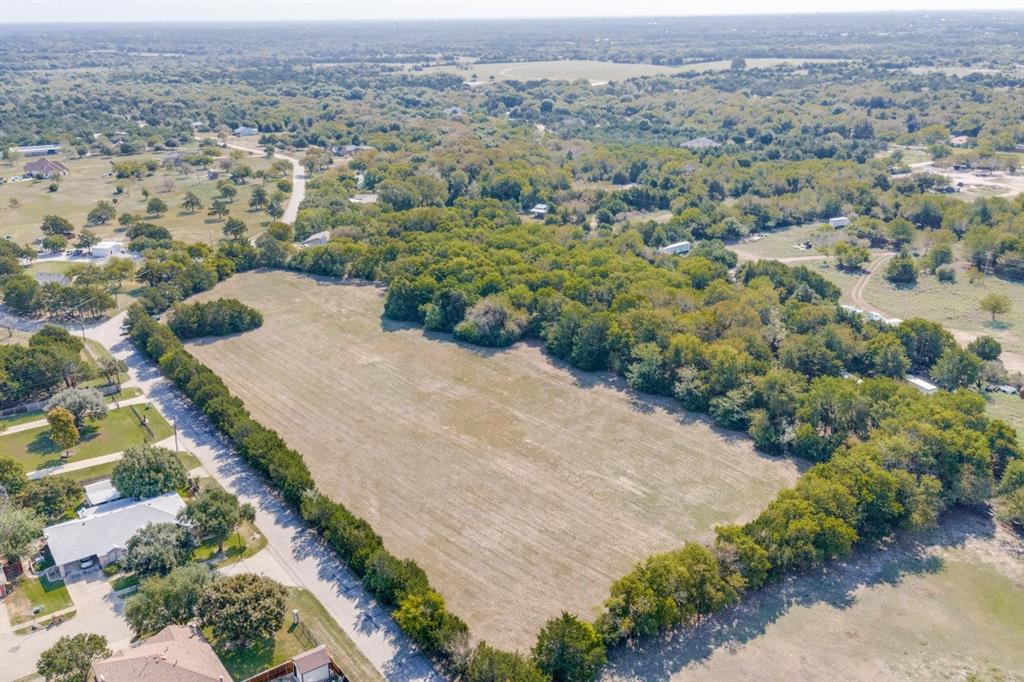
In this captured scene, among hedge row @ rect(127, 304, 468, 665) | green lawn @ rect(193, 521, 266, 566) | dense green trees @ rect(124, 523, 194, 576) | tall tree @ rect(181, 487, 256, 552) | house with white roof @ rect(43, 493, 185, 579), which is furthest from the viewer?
tall tree @ rect(181, 487, 256, 552)

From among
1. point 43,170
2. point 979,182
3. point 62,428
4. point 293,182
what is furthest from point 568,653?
point 43,170

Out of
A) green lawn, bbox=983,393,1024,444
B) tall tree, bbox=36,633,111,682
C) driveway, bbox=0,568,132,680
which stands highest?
tall tree, bbox=36,633,111,682

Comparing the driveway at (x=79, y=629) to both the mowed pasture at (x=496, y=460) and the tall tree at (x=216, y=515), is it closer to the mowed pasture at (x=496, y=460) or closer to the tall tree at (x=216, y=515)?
the tall tree at (x=216, y=515)

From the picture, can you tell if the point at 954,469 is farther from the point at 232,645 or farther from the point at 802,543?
the point at 232,645

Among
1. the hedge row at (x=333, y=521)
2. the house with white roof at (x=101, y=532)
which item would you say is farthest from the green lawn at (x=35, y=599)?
the hedge row at (x=333, y=521)

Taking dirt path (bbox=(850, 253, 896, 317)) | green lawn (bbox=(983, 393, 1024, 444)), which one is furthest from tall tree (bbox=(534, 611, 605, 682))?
dirt path (bbox=(850, 253, 896, 317))

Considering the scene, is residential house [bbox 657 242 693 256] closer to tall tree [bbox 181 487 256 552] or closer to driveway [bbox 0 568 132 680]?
tall tree [bbox 181 487 256 552]

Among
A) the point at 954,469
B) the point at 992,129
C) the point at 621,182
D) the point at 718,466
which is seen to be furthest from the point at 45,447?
the point at 992,129
